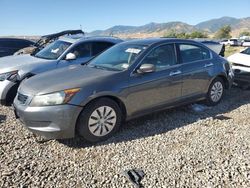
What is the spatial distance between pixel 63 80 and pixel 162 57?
1905 millimetres

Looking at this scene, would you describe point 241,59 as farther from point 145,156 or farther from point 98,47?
point 145,156

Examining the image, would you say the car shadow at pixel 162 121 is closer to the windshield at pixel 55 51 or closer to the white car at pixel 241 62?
the white car at pixel 241 62

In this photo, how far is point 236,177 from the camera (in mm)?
3332

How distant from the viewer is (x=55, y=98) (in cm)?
402

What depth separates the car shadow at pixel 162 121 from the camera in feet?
14.6

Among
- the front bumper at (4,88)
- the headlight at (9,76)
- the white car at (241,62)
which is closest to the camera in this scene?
the front bumper at (4,88)

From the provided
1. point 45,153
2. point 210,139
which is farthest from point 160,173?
point 45,153

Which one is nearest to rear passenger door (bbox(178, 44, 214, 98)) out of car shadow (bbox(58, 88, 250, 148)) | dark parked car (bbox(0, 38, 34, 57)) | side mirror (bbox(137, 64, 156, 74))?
car shadow (bbox(58, 88, 250, 148))

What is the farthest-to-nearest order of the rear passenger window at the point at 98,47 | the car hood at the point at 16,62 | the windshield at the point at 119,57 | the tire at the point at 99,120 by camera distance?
the rear passenger window at the point at 98,47 → the car hood at the point at 16,62 → the windshield at the point at 119,57 → the tire at the point at 99,120

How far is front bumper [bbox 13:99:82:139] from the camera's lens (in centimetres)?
398

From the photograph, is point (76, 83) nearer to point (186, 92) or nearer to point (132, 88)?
point (132, 88)

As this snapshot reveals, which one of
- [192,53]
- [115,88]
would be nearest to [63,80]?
[115,88]

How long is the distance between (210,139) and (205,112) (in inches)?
58.4

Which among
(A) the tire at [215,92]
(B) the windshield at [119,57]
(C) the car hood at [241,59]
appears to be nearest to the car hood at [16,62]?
(B) the windshield at [119,57]
